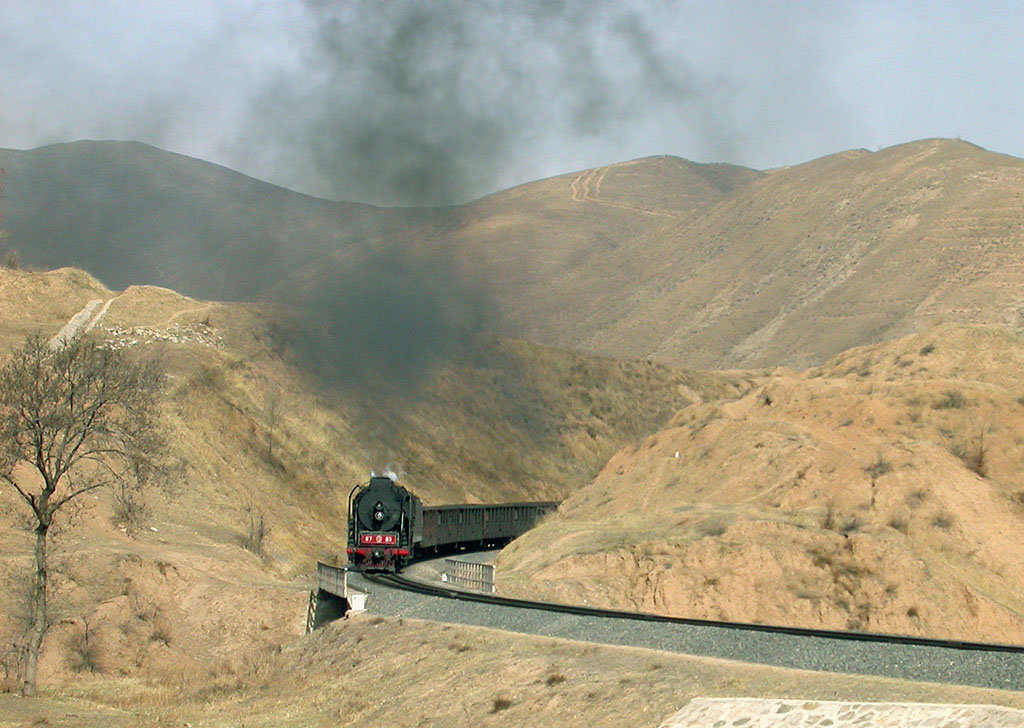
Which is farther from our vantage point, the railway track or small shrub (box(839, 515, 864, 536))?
small shrub (box(839, 515, 864, 536))

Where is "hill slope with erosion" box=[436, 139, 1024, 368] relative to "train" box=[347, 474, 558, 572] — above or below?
above

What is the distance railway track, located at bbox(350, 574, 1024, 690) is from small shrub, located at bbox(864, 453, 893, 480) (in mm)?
16644

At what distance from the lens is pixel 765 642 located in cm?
2072

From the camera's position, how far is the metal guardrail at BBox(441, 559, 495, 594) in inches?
1375

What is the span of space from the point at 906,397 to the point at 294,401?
39503mm

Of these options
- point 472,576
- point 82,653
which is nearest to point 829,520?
point 472,576

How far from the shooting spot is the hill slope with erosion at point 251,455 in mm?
36531

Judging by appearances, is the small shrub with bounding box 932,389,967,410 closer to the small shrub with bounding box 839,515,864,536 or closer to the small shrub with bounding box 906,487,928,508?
the small shrub with bounding box 906,487,928,508

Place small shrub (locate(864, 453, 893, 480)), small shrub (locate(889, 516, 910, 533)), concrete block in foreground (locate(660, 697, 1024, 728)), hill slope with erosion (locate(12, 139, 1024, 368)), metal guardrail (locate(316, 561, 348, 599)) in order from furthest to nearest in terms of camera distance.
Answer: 1. hill slope with erosion (locate(12, 139, 1024, 368))
2. small shrub (locate(864, 453, 893, 480))
3. small shrub (locate(889, 516, 910, 533))
4. metal guardrail (locate(316, 561, 348, 599))
5. concrete block in foreground (locate(660, 697, 1024, 728))

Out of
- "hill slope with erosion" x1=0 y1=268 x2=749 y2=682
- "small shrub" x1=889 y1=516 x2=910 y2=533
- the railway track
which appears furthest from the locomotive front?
"small shrub" x1=889 y1=516 x2=910 y2=533

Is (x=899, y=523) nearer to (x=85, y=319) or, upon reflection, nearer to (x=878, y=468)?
(x=878, y=468)

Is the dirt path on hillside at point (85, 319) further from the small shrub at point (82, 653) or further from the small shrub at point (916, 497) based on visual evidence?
the small shrub at point (916, 497)

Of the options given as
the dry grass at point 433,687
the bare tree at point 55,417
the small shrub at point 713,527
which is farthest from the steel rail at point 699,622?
the small shrub at point 713,527

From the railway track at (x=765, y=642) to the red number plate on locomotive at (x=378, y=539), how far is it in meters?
11.7
